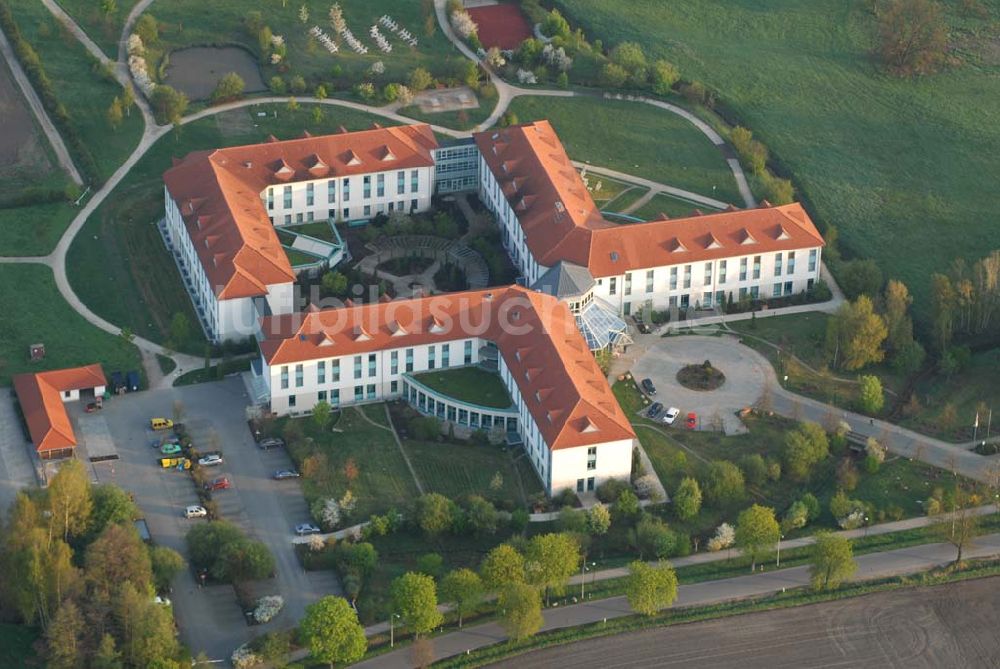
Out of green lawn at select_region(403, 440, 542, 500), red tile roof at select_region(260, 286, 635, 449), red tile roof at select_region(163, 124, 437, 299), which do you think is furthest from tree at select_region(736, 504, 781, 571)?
red tile roof at select_region(163, 124, 437, 299)

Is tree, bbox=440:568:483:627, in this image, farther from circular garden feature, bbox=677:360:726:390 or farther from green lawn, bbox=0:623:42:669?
circular garden feature, bbox=677:360:726:390

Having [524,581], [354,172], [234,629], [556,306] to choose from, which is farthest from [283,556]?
[354,172]

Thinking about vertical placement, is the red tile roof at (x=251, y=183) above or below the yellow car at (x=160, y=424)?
above

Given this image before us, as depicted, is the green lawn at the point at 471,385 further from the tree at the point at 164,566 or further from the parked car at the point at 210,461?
the tree at the point at 164,566

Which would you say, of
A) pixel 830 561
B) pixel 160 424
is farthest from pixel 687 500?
pixel 160 424

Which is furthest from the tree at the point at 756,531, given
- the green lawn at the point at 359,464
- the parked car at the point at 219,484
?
the parked car at the point at 219,484

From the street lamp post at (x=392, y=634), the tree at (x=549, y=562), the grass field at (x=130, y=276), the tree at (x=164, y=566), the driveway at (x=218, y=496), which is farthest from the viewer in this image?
→ the grass field at (x=130, y=276)

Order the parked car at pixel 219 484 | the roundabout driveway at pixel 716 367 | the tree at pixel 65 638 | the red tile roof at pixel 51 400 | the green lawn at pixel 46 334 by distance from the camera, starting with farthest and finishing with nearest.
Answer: the green lawn at pixel 46 334
the roundabout driveway at pixel 716 367
the red tile roof at pixel 51 400
the parked car at pixel 219 484
the tree at pixel 65 638
